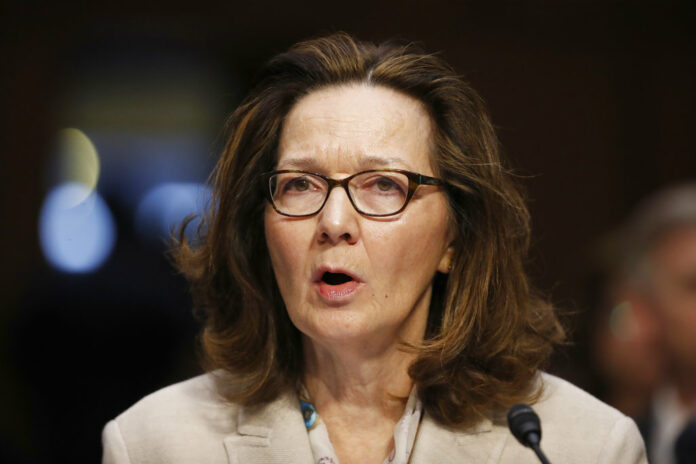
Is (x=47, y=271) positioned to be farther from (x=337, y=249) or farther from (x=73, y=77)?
(x=337, y=249)

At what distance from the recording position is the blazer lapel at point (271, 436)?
1.94 metres

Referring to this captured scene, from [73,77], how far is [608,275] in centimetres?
302

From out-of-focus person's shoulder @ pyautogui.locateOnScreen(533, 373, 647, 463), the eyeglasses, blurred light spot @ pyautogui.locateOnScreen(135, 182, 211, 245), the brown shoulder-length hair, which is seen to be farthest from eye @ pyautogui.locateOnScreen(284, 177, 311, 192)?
blurred light spot @ pyautogui.locateOnScreen(135, 182, 211, 245)

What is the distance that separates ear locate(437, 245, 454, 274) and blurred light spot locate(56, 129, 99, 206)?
Result: 3.00 metres

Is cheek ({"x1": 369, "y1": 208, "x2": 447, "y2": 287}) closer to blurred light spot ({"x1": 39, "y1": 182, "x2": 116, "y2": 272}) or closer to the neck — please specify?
the neck

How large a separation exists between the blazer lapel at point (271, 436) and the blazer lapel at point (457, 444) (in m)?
→ 0.26

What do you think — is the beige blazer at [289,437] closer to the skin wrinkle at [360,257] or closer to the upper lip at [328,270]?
the skin wrinkle at [360,257]

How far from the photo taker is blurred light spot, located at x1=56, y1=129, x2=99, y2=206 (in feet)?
15.1

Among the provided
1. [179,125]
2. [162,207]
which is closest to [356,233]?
[162,207]

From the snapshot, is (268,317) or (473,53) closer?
(268,317)

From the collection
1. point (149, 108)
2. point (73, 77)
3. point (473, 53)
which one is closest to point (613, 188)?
point (473, 53)

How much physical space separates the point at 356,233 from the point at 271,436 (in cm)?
52

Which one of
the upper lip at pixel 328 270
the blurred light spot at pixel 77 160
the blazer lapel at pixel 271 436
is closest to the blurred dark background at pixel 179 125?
the blurred light spot at pixel 77 160

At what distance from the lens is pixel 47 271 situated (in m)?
4.44
